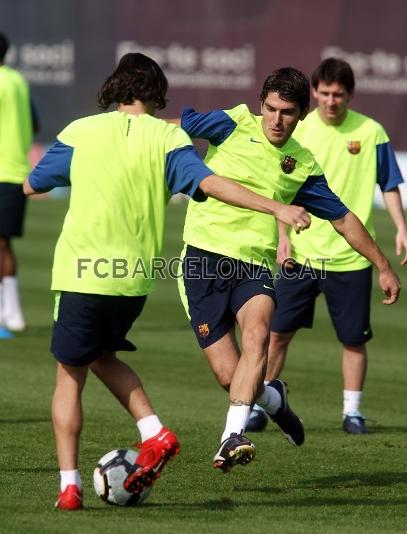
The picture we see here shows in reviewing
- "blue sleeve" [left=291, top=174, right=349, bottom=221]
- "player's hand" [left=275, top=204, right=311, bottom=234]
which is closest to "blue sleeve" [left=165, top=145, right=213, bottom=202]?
"player's hand" [left=275, top=204, right=311, bottom=234]

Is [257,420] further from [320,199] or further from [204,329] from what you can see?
[320,199]

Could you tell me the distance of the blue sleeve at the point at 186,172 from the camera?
21.0 feet

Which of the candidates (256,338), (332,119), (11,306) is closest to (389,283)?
(256,338)

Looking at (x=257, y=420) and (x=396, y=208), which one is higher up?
(x=396, y=208)

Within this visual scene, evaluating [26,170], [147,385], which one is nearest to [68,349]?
[147,385]

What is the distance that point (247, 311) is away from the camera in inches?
299

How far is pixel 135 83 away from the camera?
6.59 metres

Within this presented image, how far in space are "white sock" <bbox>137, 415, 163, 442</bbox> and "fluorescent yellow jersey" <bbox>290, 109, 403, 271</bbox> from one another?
3.09m

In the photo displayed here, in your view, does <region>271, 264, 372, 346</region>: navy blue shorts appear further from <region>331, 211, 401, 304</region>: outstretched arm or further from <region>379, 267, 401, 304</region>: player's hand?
<region>379, 267, 401, 304</region>: player's hand

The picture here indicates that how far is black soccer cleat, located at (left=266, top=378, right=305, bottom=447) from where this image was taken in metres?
8.14

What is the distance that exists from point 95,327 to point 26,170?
769cm

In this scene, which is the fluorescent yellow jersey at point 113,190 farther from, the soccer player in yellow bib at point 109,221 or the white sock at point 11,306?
the white sock at point 11,306

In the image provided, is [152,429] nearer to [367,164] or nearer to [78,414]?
[78,414]

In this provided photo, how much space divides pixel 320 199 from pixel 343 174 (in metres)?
1.80
